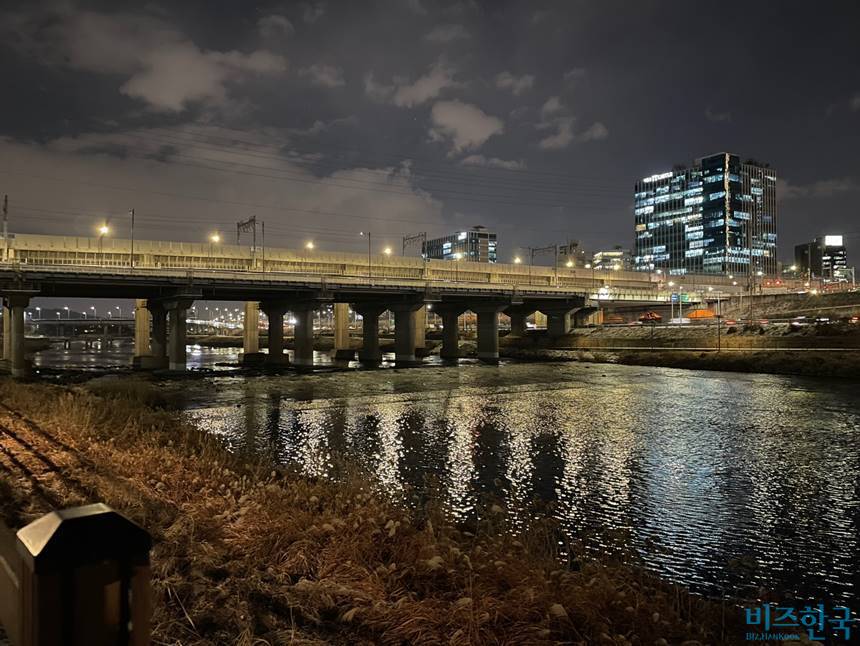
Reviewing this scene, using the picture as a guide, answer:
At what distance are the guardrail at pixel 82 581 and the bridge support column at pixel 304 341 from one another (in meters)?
68.0

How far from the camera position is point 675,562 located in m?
10.5

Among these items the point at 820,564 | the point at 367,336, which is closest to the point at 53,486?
the point at 820,564

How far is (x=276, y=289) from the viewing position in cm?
6794

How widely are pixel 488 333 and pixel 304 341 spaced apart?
3259cm

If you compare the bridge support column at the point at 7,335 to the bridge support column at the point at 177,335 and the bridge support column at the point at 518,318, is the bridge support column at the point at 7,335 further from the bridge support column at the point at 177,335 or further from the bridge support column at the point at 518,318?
the bridge support column at the point at 518,318

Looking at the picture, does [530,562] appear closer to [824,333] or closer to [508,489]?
[508,489]

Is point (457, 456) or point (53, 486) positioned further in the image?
point (457, 456)

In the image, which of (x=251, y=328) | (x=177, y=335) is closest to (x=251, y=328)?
(x=251, y=328)

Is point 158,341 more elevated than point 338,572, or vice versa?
point 158,341

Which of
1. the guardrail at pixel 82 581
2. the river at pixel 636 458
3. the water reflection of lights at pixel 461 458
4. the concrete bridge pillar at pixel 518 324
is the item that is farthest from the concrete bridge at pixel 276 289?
the guardrail at pixel 82 581

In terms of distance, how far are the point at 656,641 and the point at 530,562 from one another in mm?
2674

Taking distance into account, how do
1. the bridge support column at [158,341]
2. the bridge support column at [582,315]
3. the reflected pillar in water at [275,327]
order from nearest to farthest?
the bridge support column at [158,341] → the reflected pillar in water at [275,327] → the bridge support column at [582,315]

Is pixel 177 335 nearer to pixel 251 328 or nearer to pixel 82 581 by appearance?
pixel 251 328

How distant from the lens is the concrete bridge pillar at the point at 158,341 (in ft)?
207
